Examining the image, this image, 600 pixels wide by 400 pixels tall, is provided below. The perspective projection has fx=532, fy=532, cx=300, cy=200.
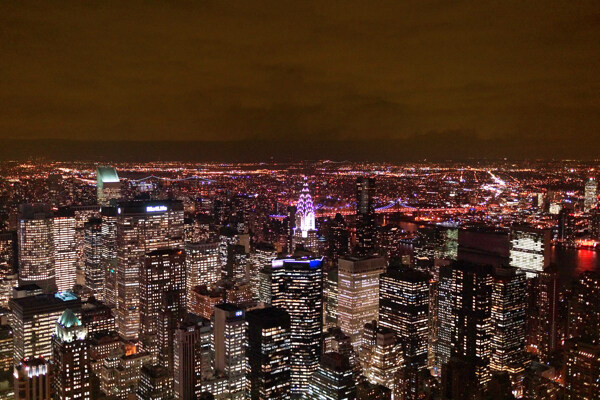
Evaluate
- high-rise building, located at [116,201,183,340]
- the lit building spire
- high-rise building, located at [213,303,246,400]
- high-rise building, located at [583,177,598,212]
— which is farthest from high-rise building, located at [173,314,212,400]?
high-rise building, located at [583,177,598,212]

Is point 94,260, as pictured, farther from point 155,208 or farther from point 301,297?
point 301,297

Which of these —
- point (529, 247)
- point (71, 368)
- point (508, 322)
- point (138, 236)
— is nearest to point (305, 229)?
point (138, 236)

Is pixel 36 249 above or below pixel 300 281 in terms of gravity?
above

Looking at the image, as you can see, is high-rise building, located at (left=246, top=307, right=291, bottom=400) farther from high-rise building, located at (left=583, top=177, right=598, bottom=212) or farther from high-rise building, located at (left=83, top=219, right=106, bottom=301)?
high-rise building, located at (left=83, top=219, right=106, bottom=301)

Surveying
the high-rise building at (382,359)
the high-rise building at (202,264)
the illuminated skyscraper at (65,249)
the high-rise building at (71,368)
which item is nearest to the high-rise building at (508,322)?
the high-rise building at (382,359)

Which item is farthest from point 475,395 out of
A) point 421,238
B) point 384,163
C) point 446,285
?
point 421,238

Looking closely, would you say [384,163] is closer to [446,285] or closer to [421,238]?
[446,285]

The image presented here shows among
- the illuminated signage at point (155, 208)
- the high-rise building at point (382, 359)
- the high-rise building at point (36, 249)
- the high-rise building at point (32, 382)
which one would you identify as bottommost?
the high-rise building at point (382, 359)

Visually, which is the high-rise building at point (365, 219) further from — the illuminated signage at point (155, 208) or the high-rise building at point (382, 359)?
the illuminated signage at point (155, 208)
